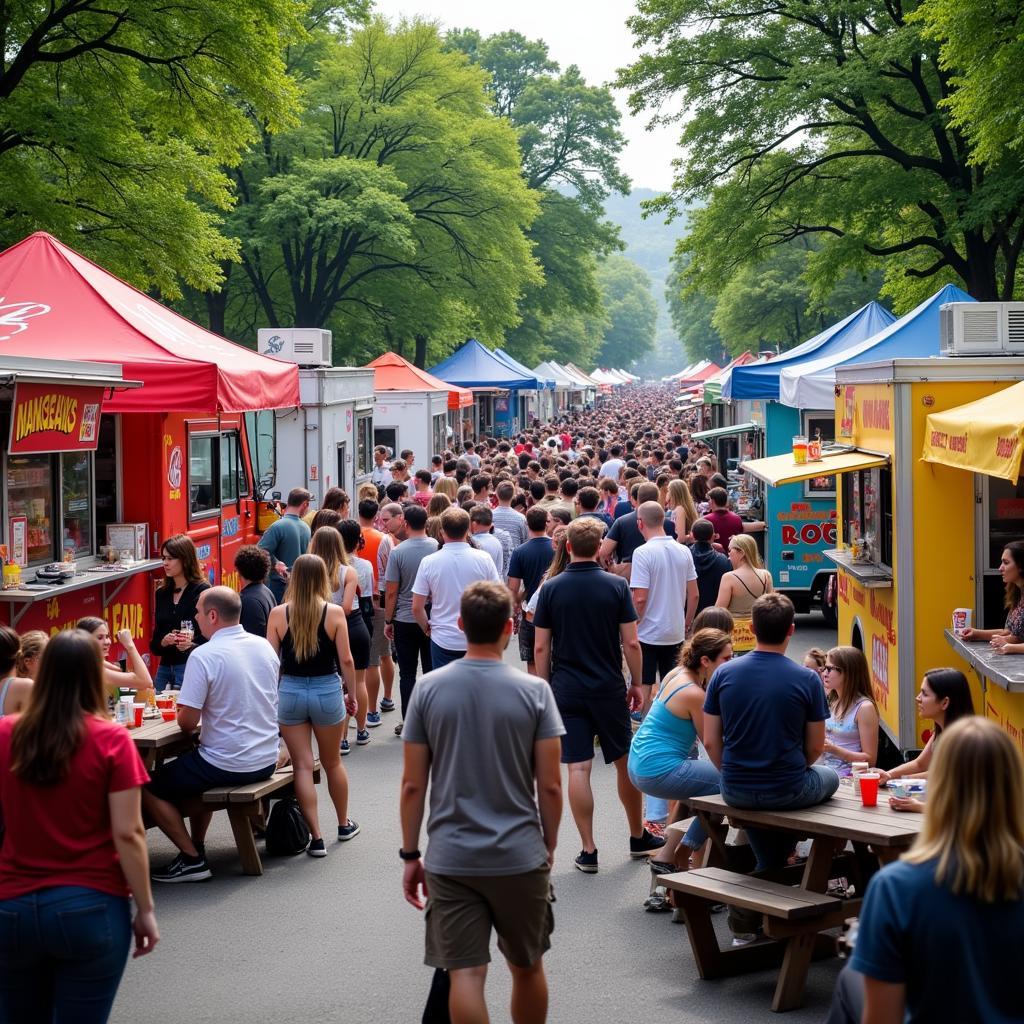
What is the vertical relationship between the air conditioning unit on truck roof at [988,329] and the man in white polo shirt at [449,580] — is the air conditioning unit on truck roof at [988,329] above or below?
above

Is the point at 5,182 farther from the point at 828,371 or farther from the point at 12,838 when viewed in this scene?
the point at 12,838

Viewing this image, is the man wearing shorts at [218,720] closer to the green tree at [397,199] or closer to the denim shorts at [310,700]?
the denim shorts at [310,700]

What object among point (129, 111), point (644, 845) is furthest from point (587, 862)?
point (129, 111)

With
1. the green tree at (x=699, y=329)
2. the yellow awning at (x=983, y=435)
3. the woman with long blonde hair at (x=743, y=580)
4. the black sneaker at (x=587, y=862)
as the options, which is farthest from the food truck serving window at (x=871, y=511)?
the green tree at (x=699, y=329)

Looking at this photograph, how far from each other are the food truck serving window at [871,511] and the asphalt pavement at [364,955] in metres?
3.12

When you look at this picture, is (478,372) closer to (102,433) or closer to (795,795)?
(102,433)

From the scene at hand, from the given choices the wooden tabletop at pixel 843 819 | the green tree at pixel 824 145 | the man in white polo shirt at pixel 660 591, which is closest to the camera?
the wooden tabletop at pixel 843 819

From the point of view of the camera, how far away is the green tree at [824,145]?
25.0 m

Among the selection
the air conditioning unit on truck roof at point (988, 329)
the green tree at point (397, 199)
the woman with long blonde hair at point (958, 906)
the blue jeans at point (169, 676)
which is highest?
the green tree at point (397, 199)

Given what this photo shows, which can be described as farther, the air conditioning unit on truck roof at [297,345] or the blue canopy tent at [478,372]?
the blue canopy tent at [478,372]

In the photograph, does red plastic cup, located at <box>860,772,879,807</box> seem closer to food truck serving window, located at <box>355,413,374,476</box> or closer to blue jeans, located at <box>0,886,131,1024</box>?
blue jeans, located at <box>0,886,131,1024</box>

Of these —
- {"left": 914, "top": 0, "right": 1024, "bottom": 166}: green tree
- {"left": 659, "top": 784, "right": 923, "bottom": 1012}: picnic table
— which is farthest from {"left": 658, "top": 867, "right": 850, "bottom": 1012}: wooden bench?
{"left": 914, "top": 0, "right": 1024, "bottom": 166}: green tree

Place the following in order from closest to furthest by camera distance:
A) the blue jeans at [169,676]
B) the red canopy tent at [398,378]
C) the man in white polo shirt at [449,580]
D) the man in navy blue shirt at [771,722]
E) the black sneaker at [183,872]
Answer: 1. the man in navy blue shirt at [771,722]
2. the black sneaker at [183,872]
3. the blue jeans at [169,676]
4. the man in white polo shirt at [449,580]
5. the red canopy tent at [398,378]

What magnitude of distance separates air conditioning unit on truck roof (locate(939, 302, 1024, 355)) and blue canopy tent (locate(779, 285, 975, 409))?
5799 mm
